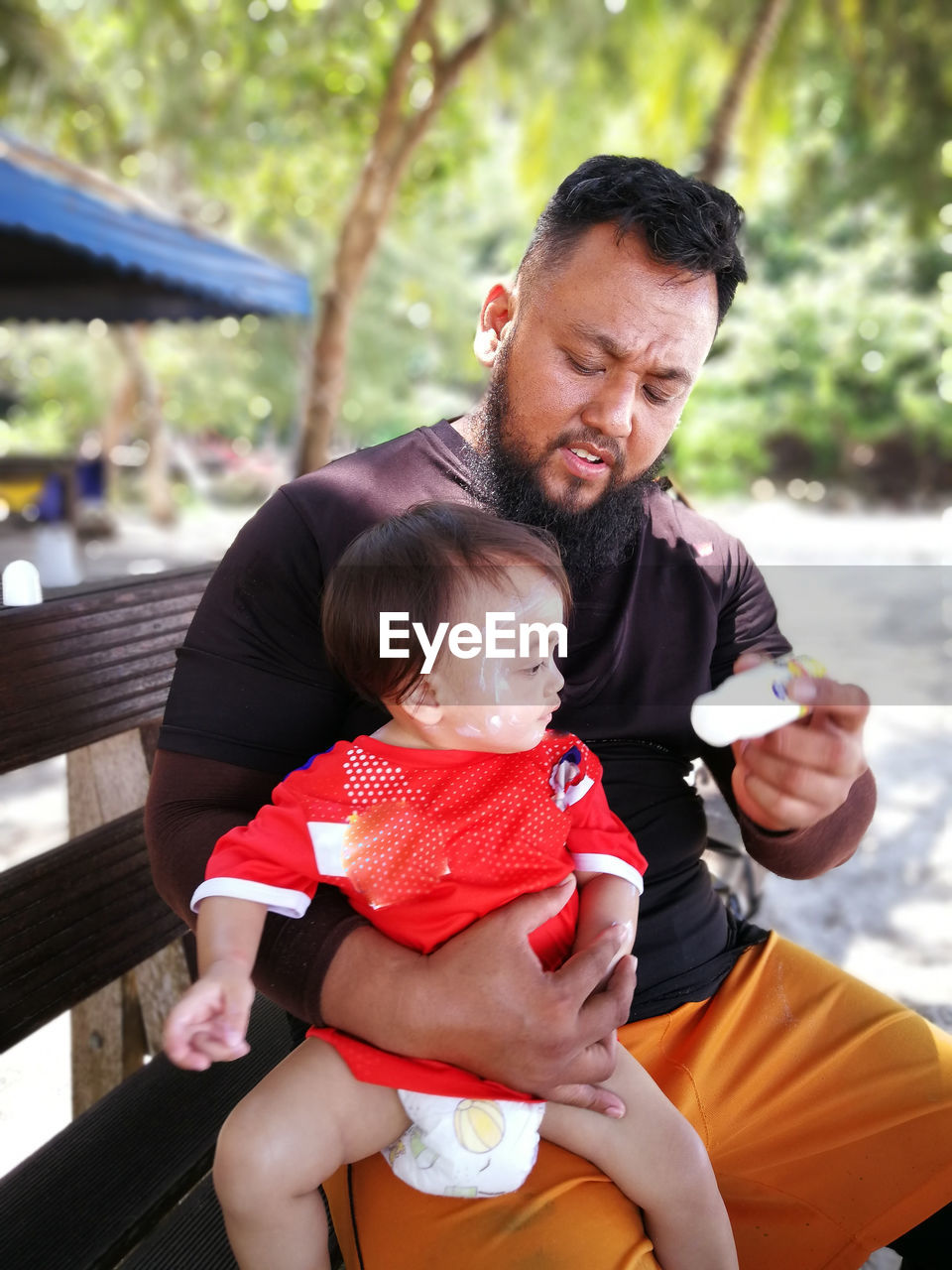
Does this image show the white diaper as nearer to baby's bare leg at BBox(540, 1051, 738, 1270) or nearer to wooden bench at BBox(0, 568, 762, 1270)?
baby's bare leg at BBox(540, 1051, 738, 1270)

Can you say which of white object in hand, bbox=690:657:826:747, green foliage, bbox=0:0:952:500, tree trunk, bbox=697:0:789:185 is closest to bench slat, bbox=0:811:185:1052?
white object in hand, bbox=690:657:826:747

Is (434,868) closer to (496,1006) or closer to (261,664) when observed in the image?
(496,1006)

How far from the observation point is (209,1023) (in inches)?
40.4

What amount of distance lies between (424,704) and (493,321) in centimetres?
84

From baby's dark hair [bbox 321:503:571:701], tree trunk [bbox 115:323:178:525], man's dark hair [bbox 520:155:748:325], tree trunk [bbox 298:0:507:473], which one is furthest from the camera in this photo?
tree trunk [bbox 115:323:178:525]

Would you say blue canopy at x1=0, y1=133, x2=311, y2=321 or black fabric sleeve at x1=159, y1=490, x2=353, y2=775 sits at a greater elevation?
blue canopy at x1=0, y1=133, x2=311, y2=321

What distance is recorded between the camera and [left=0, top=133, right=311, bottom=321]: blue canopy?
517 centimetres

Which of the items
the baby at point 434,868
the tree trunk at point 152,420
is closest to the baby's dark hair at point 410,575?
the baby at point 434,868

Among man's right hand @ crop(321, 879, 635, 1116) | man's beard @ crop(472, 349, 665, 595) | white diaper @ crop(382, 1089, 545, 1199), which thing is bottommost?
white diaper @ crop(382, 1089, 545, 1199)

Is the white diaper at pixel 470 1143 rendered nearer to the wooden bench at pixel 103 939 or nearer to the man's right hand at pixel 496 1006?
the man's right hand at pixel 496 1006

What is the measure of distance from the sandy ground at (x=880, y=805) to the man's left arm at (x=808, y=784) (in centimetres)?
87

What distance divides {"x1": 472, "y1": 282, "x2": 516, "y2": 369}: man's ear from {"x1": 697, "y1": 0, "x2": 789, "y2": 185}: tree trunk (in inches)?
267

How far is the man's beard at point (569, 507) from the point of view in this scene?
5.18 ft

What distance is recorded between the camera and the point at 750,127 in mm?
10203
